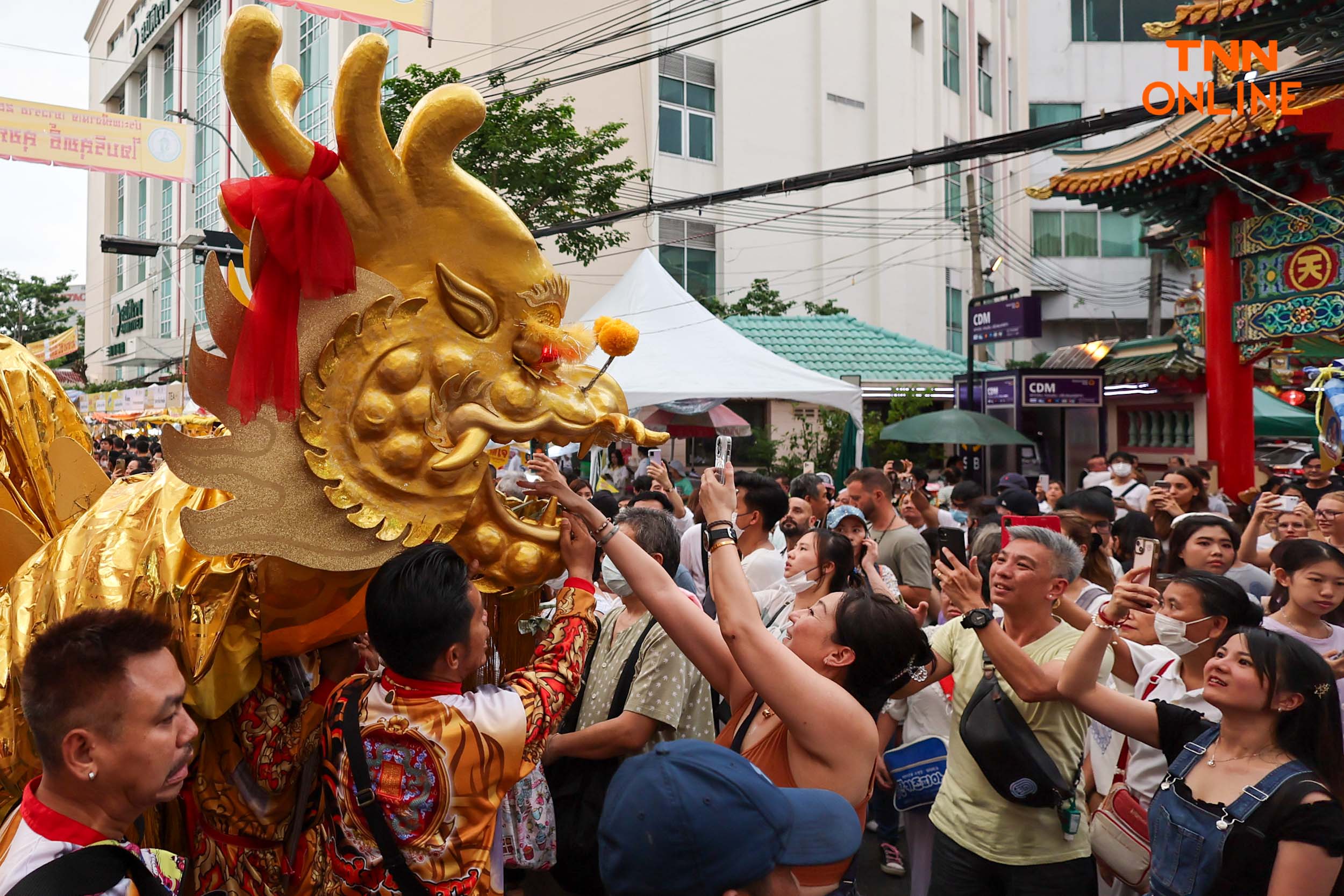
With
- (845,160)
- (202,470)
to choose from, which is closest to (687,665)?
(202,470)

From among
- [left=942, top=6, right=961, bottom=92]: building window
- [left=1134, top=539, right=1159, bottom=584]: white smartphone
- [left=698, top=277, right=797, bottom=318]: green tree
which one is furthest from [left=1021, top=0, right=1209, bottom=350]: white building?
[left=1134, top=539, right=1159, bottom=584]: white smartphone

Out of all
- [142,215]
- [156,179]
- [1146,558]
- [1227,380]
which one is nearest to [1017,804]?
[1146,558]

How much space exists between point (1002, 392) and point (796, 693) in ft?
34.2

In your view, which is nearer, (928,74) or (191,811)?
(191,811)

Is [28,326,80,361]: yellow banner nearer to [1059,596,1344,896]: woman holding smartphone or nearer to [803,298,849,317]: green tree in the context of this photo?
[803,298,849,317]: green tree

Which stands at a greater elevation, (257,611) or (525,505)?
(525,505)

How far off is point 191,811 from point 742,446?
14.5m

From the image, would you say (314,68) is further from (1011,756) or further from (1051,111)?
(1011,756)

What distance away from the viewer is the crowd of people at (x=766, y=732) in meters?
1.38

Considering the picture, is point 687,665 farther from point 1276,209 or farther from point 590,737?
point 1276,209

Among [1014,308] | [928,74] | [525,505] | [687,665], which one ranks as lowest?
[687,665]

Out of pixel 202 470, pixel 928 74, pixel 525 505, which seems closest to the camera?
pixel 202 470

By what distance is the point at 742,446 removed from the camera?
1634 centimetres

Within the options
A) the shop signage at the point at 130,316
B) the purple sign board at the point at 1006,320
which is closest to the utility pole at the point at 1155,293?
the purple sign board at the point at 1006,320
